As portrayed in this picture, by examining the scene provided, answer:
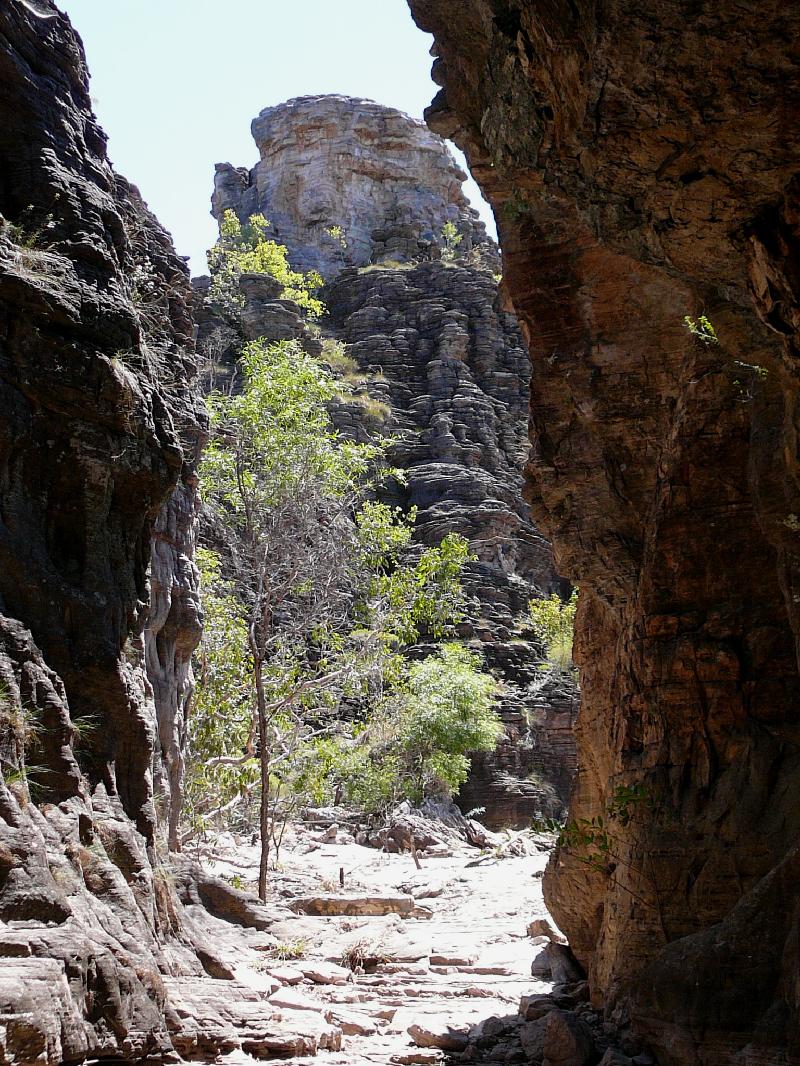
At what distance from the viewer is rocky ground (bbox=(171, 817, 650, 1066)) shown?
7828mm

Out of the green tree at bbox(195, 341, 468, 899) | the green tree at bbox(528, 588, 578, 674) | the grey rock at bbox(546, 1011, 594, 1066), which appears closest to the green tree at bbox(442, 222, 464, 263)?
the green tree at bbox(528, 588, 578, 674)

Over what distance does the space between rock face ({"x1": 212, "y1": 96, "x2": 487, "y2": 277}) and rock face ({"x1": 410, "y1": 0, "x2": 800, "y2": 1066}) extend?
58.5 m

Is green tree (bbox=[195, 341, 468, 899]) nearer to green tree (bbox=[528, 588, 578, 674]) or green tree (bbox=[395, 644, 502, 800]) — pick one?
green tree (bbox=[395, 644, 502, 800])

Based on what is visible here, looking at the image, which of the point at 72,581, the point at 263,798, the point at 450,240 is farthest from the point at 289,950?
the point at 450,240

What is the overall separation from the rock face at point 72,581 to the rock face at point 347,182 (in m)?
59.2

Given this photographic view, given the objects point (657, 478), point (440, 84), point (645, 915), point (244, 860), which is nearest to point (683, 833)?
point (645, 915)

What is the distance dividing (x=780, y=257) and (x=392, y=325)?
52701 millimetres

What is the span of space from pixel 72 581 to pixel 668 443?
5594 millimetres

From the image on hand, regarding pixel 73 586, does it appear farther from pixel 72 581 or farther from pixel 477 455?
pixel 477 455

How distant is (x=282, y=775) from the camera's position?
1883 centimetres

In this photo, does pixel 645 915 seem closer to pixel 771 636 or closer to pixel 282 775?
pixel 771 636

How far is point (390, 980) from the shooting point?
1241cm

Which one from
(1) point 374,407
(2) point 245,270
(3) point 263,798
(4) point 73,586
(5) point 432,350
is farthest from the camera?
(5) point 432,350

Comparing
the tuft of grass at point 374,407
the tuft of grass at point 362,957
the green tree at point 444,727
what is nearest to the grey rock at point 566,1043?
the tuft of grass at point 362,957
